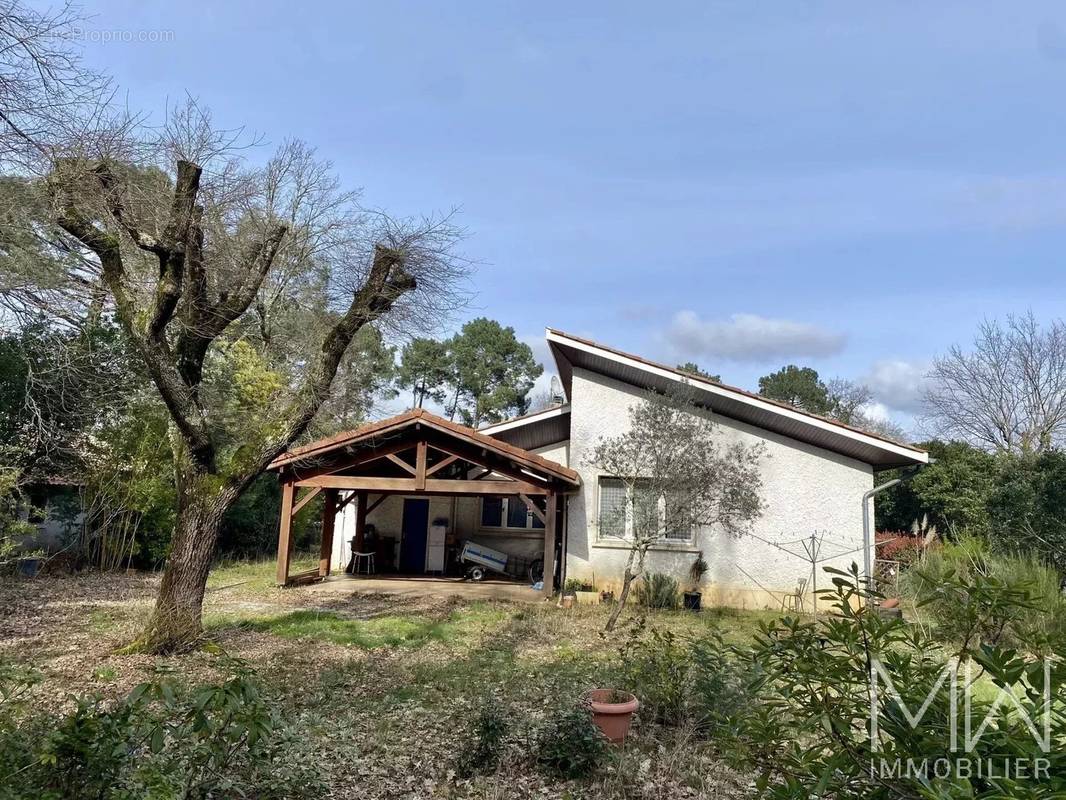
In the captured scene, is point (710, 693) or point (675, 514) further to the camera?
point (675, 514)

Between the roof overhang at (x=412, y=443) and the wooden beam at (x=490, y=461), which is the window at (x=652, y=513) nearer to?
the roof overhang at (x=412, y=443)

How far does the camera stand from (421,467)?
13.1 metres

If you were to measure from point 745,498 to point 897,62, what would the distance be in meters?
6.72

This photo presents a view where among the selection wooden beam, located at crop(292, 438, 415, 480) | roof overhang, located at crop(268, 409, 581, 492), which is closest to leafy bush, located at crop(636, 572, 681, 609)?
roof overhang, located at crop(268, 409, 581, 492)

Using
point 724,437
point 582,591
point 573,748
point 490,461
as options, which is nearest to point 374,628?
point 582,591

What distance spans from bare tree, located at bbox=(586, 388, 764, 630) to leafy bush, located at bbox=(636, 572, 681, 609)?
1605mm

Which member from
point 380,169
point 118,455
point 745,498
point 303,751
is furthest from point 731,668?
point 118,455

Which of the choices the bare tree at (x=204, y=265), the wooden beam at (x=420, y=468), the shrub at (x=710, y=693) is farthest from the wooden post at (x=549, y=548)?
the shrub at (x=710, y=693)

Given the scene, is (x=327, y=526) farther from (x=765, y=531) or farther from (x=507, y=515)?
(x=765, y=531)

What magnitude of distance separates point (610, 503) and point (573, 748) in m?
9.26

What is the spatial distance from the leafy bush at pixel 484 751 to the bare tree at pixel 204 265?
445 centimetres

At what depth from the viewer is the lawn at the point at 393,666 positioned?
4500mm

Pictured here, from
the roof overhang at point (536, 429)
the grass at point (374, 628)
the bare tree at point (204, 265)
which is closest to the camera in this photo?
the bare tree at point (204, 265)

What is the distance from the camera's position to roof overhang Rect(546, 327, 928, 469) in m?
12.1
